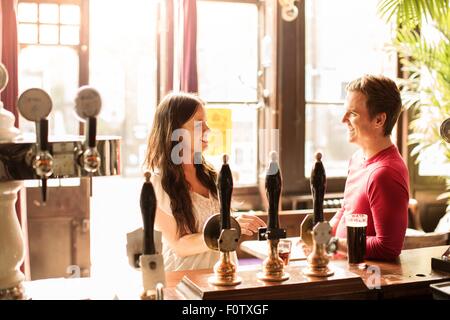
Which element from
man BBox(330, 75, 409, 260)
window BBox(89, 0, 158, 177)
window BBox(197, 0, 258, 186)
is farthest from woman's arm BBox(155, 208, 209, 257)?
window BBox(197, 0, 258, 186)

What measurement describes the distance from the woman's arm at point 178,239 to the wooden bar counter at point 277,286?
395 millimetres

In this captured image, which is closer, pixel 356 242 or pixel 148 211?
pixel 148 211

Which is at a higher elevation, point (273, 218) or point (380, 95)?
point (380, 95)

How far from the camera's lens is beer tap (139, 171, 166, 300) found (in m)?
1.33

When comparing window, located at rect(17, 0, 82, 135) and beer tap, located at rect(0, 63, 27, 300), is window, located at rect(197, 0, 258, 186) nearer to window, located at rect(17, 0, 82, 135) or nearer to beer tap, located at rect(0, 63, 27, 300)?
window, located at rect(17, 0, 82, 135)

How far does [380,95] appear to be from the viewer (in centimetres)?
218

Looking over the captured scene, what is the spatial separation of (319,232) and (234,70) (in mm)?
3426

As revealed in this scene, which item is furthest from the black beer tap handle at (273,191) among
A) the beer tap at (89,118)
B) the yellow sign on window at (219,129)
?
the yellow sign on window at (219,129)

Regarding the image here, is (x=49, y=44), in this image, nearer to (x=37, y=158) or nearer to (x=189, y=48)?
(x=189, y=48)

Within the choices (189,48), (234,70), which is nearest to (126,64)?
(234,70)

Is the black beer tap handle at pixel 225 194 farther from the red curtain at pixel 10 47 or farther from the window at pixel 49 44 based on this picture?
the window at pixel 49 44

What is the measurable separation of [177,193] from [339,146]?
341 cm

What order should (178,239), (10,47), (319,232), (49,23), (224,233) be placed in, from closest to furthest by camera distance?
(224,233)
(319,232)
(178,239)
(10,47)
(49,23)

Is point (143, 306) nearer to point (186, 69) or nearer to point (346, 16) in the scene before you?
point (186, 69)
